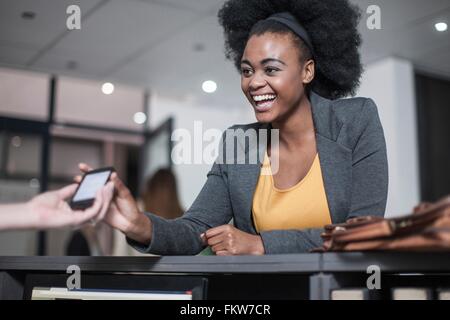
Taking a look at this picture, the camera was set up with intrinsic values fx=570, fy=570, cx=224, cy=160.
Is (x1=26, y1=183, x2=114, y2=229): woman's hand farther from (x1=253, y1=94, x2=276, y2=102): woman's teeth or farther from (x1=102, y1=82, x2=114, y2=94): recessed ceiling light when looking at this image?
(x1=102, y1=82, x2=114, y2=94): recessed ceiling light

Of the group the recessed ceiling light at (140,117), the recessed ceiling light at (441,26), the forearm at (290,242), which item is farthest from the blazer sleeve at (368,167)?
the recessed ceiling light at (140,117)

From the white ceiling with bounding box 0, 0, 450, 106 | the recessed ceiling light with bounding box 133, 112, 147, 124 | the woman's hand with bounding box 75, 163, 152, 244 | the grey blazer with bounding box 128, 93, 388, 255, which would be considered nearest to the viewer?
the woman's hand with bounding box 75, 163, 152, 244

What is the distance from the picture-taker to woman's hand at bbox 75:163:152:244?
727 mm

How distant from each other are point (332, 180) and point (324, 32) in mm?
425

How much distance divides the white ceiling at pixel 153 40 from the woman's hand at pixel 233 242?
2334 millimetres

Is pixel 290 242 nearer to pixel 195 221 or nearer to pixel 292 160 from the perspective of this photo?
pixel 195 221

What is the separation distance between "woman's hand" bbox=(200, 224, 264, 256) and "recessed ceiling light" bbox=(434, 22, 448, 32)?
121 inches

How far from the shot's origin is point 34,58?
4.36 metres

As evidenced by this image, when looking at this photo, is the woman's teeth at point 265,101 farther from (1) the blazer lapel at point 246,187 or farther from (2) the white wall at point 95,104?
(2) the white wall at point 95,104

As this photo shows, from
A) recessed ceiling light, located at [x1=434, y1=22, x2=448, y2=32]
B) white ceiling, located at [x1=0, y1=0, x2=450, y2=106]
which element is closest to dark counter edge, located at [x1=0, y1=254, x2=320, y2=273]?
white ceiling, located at [x1=0, y1=0, x2=450, y2=106]

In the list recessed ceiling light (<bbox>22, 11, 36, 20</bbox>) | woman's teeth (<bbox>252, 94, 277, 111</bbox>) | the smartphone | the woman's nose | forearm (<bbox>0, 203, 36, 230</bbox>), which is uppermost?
recessed ceiling light (<bbox>22, 11, 36, 20</bbox>)
